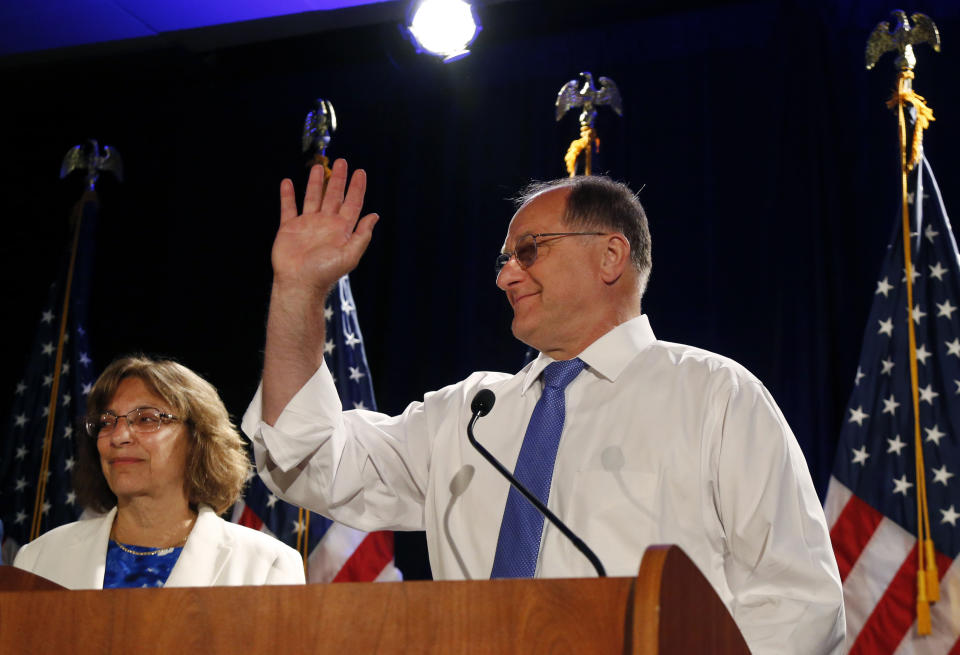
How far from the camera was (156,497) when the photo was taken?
2666 millimetres

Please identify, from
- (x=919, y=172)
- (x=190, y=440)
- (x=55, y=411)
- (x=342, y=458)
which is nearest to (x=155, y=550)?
(x=190, y=440)

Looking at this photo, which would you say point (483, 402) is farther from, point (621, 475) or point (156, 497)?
point (156, 497)

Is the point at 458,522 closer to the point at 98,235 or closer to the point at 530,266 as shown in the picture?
the point at 530,266

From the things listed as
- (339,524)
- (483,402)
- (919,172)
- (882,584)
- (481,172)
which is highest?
(481,172)

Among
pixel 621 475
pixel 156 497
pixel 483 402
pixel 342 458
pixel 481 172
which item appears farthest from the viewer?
pixel 481 172

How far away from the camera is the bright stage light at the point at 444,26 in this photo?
387 centimetres

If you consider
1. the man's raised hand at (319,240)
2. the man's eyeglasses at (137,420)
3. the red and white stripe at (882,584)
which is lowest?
the red and white stripe at (882,584)

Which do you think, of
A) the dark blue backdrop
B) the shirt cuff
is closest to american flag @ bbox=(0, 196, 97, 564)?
the dark blue backdrop

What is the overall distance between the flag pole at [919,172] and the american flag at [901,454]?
34 mm

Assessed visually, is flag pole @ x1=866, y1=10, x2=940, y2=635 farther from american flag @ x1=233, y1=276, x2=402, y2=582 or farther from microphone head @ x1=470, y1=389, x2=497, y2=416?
microphone head @ x1=470, y1=389, x2=497, y2=416

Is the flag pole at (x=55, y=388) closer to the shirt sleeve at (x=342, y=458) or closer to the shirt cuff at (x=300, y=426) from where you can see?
the shirt sleeve at (x=342, y=458)

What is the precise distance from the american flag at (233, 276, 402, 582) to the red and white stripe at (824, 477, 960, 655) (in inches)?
59.0

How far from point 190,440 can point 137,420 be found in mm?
147

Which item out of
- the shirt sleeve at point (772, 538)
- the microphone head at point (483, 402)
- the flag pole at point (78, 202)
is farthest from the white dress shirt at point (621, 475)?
the flag pole at point (78, 202)
